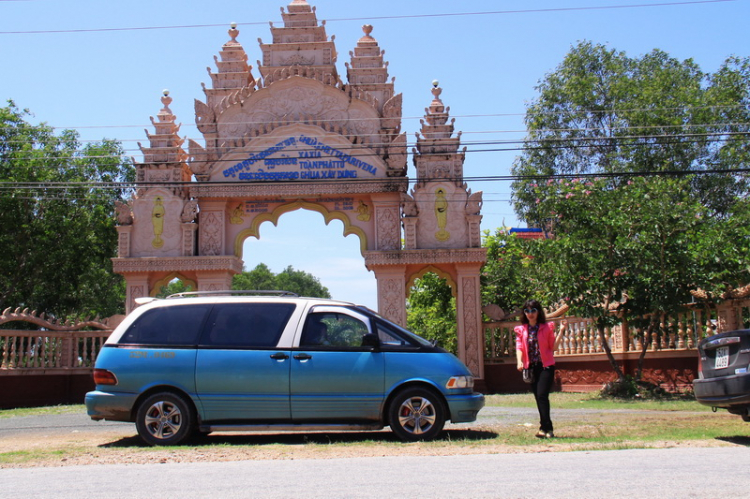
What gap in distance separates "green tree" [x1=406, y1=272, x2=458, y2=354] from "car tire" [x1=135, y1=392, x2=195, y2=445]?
14.2 m

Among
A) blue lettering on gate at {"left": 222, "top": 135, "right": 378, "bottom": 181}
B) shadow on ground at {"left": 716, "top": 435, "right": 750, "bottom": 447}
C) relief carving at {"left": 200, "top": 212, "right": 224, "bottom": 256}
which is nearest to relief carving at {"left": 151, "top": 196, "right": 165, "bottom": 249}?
relief carving at {"left": 200, "top": 212, "right": 224, "bottom": 256}

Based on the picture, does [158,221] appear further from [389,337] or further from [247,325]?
[389,337]

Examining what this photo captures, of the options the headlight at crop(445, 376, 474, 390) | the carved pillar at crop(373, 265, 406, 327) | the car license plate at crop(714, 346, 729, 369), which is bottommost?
the headlight at crop(445, 376, 474, 390)

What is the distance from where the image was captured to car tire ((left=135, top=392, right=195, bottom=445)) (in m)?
8.90

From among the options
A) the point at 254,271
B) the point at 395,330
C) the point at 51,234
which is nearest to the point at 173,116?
the point at 51,234

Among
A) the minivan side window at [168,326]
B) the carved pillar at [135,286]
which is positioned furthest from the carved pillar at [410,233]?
the minivan side window at [168,326]

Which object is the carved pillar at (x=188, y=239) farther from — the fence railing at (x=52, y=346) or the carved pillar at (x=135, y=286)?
the fence railing at (x=52, y=346)

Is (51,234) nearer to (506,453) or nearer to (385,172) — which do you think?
(385,172)

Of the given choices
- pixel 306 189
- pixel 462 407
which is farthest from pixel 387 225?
pixel 462 407

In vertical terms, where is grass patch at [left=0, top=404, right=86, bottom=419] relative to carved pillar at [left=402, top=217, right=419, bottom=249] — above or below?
below

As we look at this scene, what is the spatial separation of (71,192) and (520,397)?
18.6 m

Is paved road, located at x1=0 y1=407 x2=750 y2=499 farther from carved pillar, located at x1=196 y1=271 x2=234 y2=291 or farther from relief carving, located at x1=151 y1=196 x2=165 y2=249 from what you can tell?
relief carving, located at x1=151 y1=196 x2=165 y2=249

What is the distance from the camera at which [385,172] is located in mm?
18875

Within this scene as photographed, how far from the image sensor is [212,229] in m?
19.1
